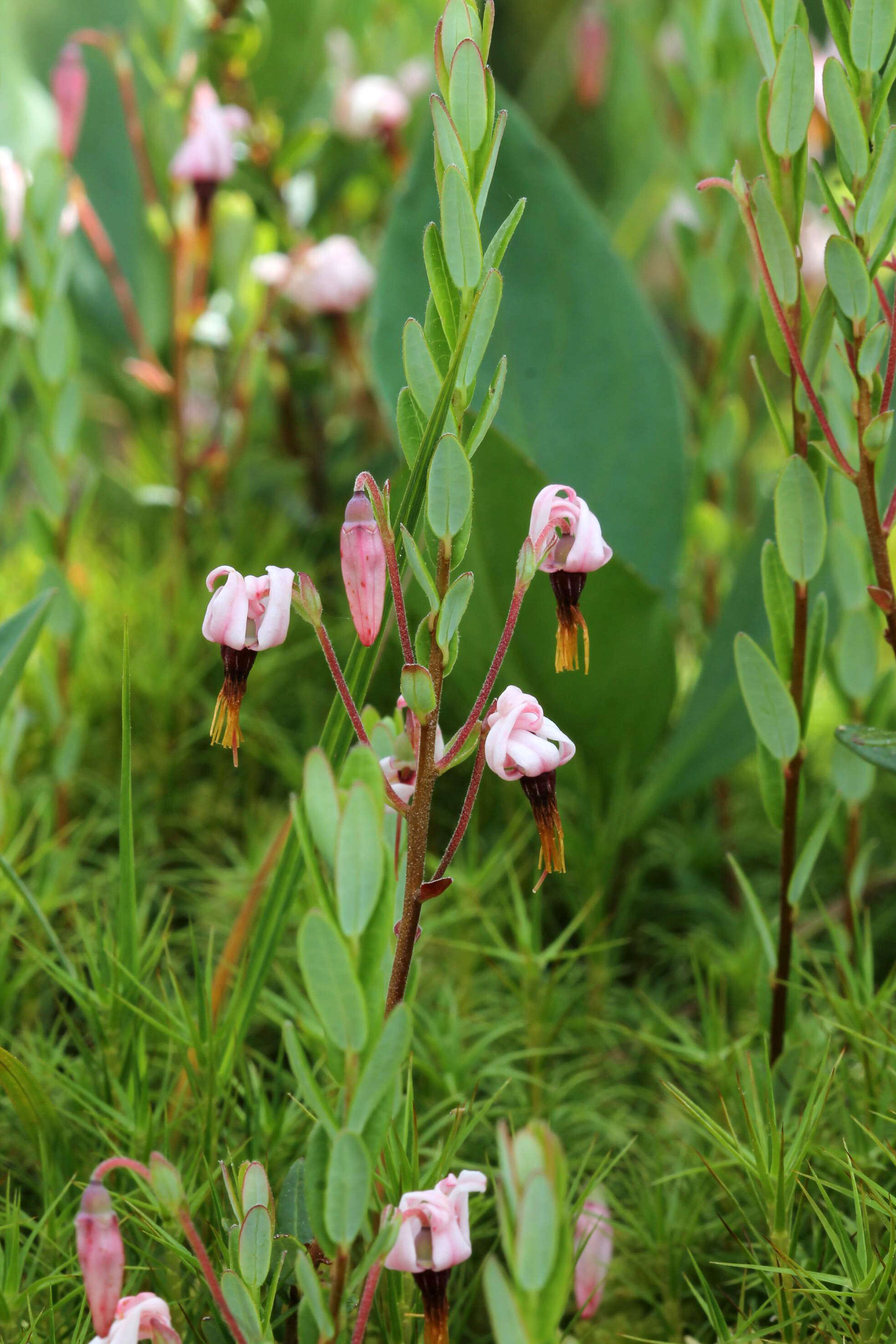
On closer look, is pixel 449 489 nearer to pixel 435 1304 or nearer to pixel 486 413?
pixel 486 413

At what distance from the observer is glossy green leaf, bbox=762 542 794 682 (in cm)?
50

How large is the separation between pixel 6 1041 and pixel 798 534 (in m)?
0.43

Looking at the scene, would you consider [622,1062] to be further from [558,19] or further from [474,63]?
[558,19]

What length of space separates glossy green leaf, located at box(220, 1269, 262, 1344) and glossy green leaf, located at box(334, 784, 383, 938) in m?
0.11

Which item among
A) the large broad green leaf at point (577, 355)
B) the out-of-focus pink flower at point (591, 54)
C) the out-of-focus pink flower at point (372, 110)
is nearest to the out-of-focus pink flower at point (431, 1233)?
the large broad green leaf at point (577, 355)

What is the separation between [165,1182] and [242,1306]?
48 mm

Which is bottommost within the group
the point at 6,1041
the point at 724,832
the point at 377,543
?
the point at 6,1041

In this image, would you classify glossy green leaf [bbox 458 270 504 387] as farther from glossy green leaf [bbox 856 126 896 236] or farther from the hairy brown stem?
glossy green leaf [bbox 856 126 896 236]

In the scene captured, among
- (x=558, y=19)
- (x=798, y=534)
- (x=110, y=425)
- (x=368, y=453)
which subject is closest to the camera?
(x=798, y=534)

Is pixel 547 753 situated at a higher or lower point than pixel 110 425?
lower

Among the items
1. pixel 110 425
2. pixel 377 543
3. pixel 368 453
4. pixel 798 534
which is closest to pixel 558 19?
pixel 110 425

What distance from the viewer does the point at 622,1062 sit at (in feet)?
2.04

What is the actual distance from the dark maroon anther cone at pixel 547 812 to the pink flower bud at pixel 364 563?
2.7 inches

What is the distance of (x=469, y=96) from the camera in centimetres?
36
